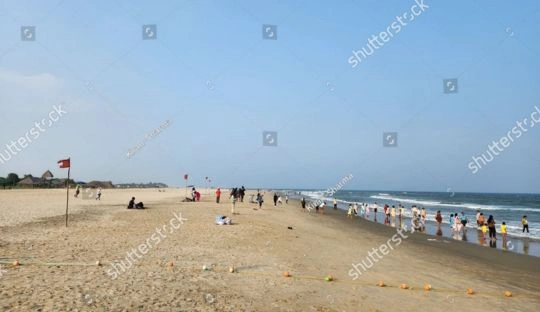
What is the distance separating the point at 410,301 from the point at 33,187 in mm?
A: 90736

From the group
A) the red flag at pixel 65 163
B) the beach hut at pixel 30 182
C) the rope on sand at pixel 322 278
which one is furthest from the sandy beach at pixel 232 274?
the beach hut at pixel 30 182

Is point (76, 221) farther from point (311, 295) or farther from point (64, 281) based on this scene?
point (311, 295)

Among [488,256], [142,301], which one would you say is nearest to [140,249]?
[142,301]

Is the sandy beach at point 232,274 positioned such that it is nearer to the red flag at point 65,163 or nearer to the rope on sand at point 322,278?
the rope on sand at point 322,278

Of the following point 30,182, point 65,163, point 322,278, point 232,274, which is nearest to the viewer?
point 232,274

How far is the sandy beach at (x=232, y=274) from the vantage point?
8.29m

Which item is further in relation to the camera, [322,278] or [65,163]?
[65,163]

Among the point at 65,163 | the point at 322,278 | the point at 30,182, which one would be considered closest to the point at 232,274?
the point at 322,278

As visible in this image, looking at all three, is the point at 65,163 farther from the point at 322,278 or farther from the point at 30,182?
the point at 30,182

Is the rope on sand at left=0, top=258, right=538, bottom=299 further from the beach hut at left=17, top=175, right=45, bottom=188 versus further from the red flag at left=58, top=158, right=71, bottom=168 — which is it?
the beach hut at left=17, top=175, right=45, bottom=188

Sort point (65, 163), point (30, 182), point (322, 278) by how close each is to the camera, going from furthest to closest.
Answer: point (30, 182)
point (65, 163)
point (322, 278)

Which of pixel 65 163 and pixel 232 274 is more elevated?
pixel 65 163

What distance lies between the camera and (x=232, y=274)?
10703mm

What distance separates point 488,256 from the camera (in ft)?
62.9
